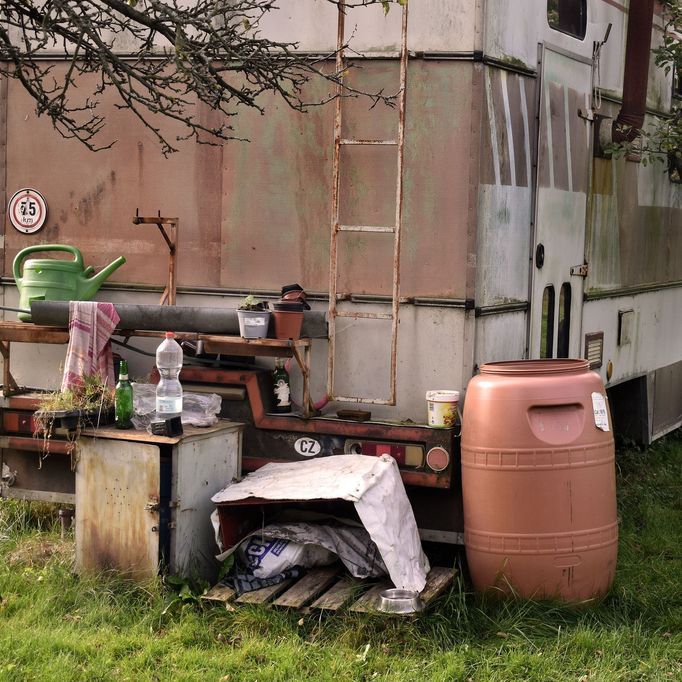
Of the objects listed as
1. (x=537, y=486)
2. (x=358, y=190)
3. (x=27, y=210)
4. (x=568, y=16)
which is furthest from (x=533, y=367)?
(x=27, y=210)

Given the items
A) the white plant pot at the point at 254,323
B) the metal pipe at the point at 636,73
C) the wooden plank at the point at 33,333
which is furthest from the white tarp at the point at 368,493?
the metal pipe at the point at 636,73

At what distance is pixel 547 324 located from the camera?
6.54m

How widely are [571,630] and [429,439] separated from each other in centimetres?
111

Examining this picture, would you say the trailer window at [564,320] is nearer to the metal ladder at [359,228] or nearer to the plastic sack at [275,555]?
the metal ladder at [359,228]

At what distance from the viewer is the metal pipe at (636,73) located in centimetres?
729

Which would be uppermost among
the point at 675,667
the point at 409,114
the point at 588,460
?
the point at 409,114

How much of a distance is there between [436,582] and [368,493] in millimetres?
550

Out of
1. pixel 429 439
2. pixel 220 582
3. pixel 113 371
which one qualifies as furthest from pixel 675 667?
pixel 113 371

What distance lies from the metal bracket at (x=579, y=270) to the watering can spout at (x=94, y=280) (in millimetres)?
2613

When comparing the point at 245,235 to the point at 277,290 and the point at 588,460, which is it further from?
the point at 588,460

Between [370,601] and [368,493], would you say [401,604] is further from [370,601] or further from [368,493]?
[368,493]

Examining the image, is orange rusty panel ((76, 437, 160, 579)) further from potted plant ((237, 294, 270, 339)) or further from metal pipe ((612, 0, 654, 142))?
metal pipe ((612, 0, 654, 142))

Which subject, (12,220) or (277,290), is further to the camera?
(12,220)

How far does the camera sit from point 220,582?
17.3ft
